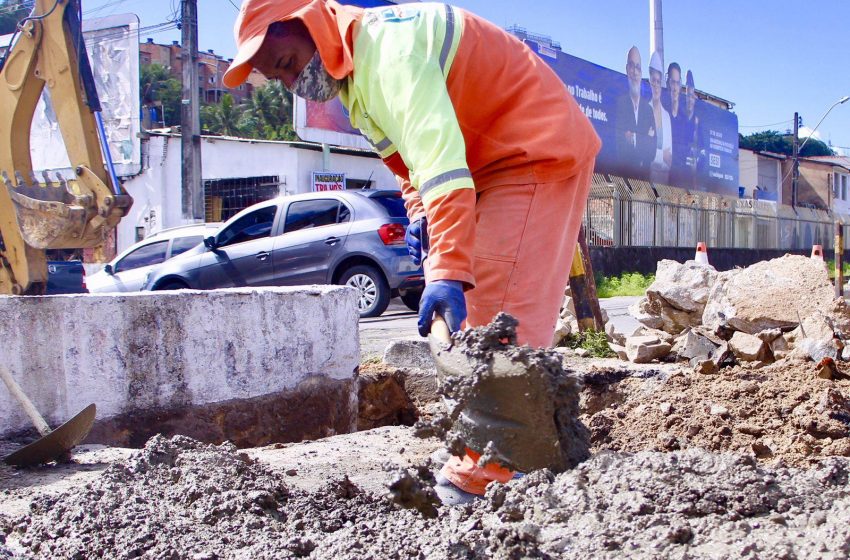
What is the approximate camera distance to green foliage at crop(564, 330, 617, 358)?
5945 mm

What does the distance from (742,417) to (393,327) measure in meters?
5.73

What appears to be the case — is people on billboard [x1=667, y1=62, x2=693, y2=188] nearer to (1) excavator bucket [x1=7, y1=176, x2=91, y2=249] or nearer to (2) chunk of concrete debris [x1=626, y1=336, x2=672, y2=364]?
(2) chunk of concrete debris [x1=626, y1=336, x2=672, y2=364]

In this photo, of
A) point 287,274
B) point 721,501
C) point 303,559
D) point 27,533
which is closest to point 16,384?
point 27,533

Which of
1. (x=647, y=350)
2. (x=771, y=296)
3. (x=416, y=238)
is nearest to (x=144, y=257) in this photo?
(x=647, y=350)

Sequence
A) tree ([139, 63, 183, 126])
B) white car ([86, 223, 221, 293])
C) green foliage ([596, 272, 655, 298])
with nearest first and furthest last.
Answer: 1. white car ([86, 223, 221, 293])
2. green foliage ([596, 272, 655, 298])
3. tree ([139, 63, 183, 126])

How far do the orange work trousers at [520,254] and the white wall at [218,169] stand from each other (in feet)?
52.8

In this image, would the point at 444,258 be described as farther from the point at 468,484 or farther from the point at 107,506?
the point at 107,506

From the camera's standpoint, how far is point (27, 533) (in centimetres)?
223

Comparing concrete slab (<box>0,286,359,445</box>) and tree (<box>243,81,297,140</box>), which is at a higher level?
tree (<box>243,81,297,140</box>)

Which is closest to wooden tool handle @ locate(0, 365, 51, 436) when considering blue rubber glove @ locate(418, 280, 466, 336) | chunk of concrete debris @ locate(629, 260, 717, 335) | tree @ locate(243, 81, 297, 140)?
blue rubber glove @ locate(418, 280, 466, 336)

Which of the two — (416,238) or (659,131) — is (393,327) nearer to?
(416,238)

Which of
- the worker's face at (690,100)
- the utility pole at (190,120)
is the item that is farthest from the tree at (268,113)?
the utility pole at (190,120)

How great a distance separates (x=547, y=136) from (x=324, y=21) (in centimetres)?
78

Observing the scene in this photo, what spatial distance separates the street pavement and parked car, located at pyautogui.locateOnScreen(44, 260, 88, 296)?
11.7 feet
